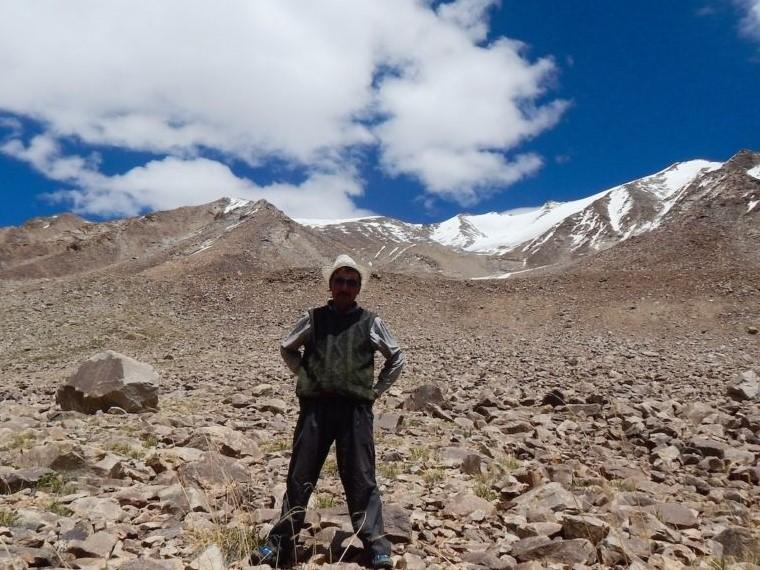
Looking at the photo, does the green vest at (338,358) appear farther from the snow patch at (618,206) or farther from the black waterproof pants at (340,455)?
the snow patch at (618,206)

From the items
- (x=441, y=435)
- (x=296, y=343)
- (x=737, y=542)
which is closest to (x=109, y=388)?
(x=441, y=435)

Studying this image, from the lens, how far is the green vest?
13.4ft

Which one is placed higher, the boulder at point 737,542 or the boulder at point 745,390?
the boulder at point 745,390

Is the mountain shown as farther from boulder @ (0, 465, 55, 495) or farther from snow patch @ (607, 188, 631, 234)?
boulder @ (0, 465, 55, 495)

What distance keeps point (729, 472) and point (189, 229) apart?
74224mm

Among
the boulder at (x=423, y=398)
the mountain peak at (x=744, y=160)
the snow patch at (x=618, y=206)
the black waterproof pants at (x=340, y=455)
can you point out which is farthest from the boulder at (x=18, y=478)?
the snow patch at (x=618, y=206)

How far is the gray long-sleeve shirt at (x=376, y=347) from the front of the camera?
13.9 ft

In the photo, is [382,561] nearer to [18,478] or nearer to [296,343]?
[296,343]

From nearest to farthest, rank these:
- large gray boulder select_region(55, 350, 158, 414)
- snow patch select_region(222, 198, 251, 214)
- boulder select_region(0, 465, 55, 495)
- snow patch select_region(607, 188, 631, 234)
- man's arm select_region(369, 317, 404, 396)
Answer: man's arm select_region(369, 317, 404, 396) → boulder select_region(0, 465, 55, 495) → large gray boulder select_region(55, 350, 158, 414) → snow patch select_region(222, 198, 251, 214) → snow patch select_region(607, 188, 631, 234)

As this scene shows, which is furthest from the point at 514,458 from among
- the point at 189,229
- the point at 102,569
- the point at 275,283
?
the point at 189,229

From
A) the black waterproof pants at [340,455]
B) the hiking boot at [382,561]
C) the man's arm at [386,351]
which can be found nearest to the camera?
the hiking boot at [382,561]

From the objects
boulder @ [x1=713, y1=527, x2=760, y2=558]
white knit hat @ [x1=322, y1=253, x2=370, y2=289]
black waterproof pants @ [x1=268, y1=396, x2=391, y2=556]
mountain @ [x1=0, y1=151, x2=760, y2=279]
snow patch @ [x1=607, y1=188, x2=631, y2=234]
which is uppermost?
snow patch @ [x1=607, y1=188, x2=631, y2=234]

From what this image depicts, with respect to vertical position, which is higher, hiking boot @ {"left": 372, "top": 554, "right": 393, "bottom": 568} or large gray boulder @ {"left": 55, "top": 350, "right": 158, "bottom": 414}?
large gray boulder @ {"left": 55, "top": 350, "right": 158, "bottom": 414}

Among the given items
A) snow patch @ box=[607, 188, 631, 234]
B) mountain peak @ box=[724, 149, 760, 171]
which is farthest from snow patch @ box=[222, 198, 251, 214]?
snow patch @ box=[607, 188, 631, 234]
